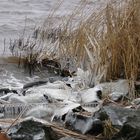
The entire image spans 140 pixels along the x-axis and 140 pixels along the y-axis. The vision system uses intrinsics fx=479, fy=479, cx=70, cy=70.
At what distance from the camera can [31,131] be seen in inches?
117

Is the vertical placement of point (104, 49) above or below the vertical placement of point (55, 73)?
above

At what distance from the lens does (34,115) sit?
355 cm

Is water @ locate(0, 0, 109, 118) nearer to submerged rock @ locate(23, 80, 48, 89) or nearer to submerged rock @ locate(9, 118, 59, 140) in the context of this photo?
submerged rock @ locate(23, 80, 48, 89)

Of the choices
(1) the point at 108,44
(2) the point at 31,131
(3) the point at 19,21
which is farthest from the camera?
(3) the point at 19,21

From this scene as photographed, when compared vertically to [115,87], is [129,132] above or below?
above

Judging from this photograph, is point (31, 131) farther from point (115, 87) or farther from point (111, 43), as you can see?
point (111, 43)

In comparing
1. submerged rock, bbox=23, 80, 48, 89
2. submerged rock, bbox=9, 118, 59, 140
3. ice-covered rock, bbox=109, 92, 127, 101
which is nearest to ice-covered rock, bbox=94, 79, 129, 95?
ice-covered rock, bbox=109, 92, 127, 101

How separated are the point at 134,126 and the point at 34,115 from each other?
3.30 feet

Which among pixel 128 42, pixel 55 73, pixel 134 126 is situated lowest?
pixel 55 73

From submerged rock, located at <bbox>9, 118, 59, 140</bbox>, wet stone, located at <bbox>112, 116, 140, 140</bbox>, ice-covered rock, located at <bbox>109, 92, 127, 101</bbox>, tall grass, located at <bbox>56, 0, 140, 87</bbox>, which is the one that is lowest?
ice-covered rock, located at <bbox>109, 92, 127, 101</bbox>

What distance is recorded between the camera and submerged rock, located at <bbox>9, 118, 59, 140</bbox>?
2.92 meters

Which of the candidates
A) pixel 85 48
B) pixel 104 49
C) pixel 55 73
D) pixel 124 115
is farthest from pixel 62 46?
pixel 124 115

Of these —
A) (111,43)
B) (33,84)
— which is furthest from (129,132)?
(33,84)

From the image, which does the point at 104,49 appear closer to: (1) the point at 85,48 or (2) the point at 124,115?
(1) the point at 85,48
